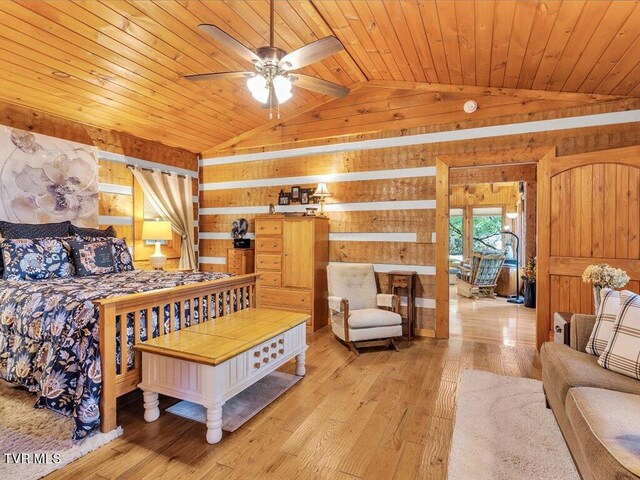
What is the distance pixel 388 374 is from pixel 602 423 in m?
1.84

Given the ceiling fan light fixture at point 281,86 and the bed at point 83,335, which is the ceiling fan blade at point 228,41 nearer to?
the ceiling fan light fixture at point 281,86

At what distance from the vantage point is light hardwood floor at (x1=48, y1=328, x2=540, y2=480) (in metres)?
1.85

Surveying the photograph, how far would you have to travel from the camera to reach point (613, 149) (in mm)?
3381

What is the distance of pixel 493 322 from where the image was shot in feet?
16.3

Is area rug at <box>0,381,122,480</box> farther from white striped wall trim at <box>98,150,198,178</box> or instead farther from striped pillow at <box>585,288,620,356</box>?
white striped wall trim at <box>98,150,198,178</box>

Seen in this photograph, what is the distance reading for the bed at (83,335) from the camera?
6.77ft

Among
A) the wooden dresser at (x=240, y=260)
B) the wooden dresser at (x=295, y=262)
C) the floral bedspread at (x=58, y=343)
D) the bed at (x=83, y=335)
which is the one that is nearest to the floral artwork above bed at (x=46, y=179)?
the bed at (x=83, y=335)

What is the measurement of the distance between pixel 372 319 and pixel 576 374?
6.56ft

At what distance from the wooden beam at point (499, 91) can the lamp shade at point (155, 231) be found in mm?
3321

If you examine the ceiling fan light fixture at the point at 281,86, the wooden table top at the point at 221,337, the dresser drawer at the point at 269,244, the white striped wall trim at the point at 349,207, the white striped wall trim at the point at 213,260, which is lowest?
the wooden table top at the point at 221,337

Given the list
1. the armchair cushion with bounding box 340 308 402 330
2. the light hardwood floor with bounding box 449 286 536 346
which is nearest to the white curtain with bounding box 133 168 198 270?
the armchair cushion with bounding box 340 308 402 330

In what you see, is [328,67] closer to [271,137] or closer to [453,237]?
[271,137]

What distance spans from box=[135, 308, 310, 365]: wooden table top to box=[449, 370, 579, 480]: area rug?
4.51ft

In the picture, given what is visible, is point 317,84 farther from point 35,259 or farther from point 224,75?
point 35,259
